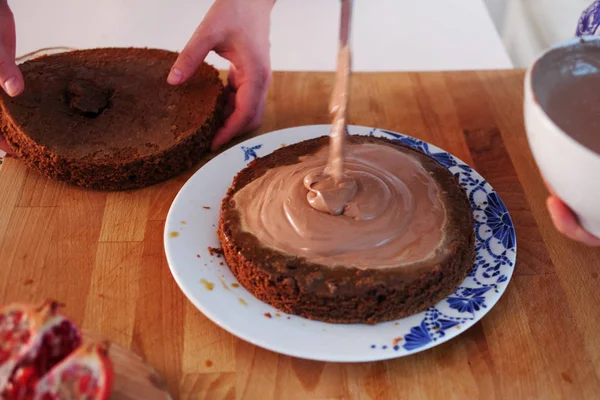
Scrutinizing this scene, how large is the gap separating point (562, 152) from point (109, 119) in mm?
1670

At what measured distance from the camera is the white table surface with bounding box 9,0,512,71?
3.62 m

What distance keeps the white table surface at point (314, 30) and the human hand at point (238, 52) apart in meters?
1.01

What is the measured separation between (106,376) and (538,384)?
1187mm

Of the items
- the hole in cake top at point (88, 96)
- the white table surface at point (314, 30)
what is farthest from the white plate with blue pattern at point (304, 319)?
the white table surface at point (314, 30)

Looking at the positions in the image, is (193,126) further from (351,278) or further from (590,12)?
(590,12)

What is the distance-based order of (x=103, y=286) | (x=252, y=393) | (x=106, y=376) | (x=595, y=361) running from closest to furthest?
(x=106, y=376) < (x=252, y=393) < (x=595, y=361) < (x=103, y=286)

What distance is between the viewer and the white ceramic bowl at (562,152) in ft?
4.64

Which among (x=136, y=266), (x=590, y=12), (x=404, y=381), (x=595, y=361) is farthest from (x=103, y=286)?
(x=590, y=12)

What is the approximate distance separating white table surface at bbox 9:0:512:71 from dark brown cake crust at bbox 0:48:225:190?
1.09 m

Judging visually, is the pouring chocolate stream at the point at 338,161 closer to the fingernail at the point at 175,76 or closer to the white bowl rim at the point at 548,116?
the white bowl rim at the point at 548,116

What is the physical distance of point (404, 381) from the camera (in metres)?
1.72

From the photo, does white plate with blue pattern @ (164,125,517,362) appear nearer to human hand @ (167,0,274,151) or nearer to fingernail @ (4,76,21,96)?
human hand @ (167,0,274,151)


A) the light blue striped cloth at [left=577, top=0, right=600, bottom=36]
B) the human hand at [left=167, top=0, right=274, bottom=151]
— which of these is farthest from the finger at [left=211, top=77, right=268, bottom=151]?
the light blue striped cloth at [left=577, top=0, right=600, bottom=36]

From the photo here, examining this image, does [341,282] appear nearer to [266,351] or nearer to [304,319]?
[304,319]
